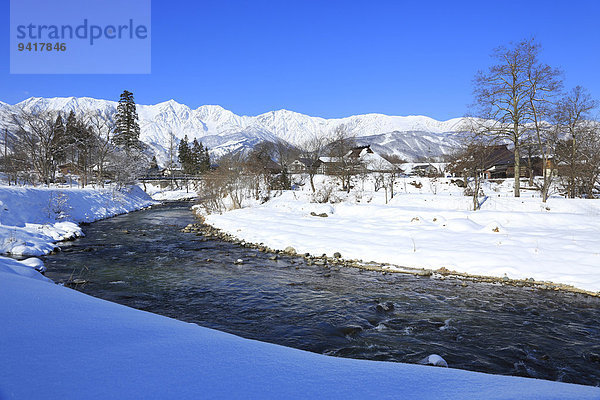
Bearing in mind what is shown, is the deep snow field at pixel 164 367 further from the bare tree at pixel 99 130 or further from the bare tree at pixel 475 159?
the bare tree at pixel 99 130

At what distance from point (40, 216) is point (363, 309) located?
19.7 metres

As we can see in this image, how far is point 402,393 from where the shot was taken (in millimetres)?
2365

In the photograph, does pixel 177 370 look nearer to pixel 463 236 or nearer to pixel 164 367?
pixel 164 367

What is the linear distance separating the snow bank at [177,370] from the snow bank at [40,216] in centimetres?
1226

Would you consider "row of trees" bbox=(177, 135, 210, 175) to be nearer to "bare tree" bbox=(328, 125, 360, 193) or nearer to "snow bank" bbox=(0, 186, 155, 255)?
"bare tree" bbox=(328, 125, 360, 193)

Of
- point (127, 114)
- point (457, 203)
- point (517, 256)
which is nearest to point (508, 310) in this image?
point (517, 256)

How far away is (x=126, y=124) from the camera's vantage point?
5409 centimetres

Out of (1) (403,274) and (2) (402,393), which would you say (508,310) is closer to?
(1) (403,274)

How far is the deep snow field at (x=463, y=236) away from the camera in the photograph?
10164 mm

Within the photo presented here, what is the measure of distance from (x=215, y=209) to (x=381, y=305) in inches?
878

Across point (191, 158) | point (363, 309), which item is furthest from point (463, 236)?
point (191, 158)

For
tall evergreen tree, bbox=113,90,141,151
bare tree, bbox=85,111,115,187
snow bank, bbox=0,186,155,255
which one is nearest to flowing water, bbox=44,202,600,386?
snow bank, bbox=0,186,155,255

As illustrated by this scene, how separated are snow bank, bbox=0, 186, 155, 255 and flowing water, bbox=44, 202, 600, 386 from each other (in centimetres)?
166

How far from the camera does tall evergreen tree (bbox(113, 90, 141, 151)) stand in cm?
5298
